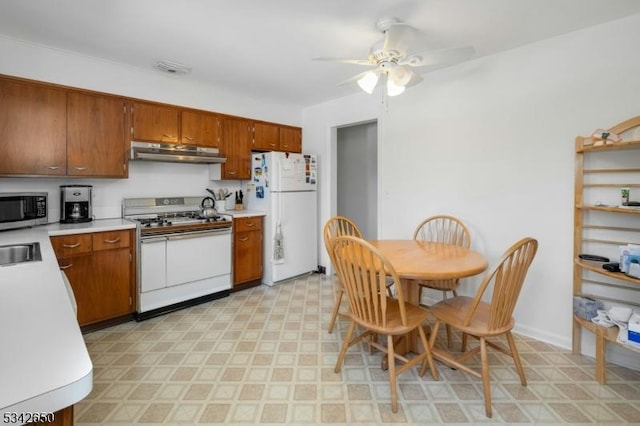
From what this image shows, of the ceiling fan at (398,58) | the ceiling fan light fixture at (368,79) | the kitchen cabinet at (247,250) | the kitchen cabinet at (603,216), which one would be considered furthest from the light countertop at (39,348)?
the kitchen cabinet at (603,216)

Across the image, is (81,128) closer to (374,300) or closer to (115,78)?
(115,78)

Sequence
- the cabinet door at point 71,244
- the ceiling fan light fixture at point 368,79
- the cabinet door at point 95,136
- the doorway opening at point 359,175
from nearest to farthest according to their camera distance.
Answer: the ceiling fan light fixture at point 368,79, the cabinet door at point 71,244, the cabinet door at point 95,136, the doorway opening at point 359,175

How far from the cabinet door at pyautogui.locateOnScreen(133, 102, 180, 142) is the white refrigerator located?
3.36ft

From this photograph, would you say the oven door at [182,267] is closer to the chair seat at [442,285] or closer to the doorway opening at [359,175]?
the chair seat at [442,285]

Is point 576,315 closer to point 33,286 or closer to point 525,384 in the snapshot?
point 525,384

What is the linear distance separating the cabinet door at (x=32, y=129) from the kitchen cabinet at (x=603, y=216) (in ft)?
13.4

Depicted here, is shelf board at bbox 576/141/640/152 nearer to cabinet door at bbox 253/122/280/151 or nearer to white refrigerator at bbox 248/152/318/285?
white refrigerator at bbox 248/152/318/285

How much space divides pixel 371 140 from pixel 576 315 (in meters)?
3.43

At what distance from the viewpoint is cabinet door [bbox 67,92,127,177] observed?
2.71 metres

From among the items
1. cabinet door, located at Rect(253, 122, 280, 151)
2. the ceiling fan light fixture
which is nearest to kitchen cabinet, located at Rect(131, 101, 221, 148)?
cabinet door, located at Rect(253, 122, 280, 151)

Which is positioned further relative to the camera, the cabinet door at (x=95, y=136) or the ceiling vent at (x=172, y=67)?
the ceiling vent at (x=172, y=67)

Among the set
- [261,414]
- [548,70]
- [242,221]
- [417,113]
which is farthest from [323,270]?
[548,70]

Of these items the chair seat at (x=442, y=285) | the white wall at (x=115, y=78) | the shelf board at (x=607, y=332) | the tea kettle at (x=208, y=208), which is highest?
the white wall at (x=115, y=78)

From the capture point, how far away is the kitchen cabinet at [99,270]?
2.46 meters
